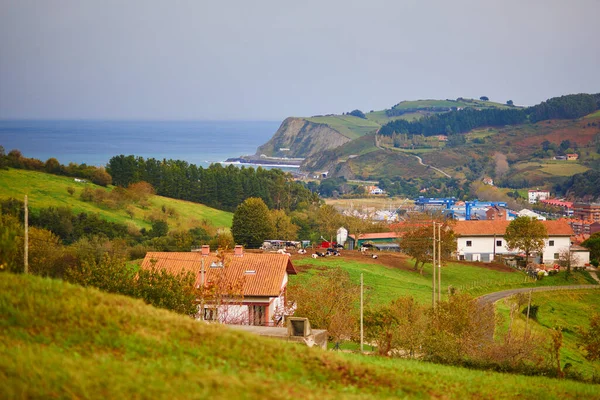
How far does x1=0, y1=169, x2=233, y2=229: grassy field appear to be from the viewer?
6775cm

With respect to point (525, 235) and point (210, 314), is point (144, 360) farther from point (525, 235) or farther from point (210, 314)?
point (525, 235)

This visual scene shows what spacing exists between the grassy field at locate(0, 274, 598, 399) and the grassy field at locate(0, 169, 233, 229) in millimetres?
55344

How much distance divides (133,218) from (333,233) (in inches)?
774

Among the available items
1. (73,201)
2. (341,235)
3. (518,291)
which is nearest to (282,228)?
(341,235)

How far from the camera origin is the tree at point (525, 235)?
64312 mm

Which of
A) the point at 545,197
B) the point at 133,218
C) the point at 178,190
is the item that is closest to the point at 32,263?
the point at 133,218

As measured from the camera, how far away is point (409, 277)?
172 feet

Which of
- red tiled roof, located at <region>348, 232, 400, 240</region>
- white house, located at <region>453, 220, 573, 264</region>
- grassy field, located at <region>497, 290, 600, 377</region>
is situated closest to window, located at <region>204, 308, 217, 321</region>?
grassy field, located at <region>497, 290, 600, 377</region>

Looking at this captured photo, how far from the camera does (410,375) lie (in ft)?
46.3

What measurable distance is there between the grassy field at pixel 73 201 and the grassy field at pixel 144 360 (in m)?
55.3

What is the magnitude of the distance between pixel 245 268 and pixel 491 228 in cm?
4254

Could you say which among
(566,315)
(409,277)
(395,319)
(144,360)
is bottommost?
(566,315)

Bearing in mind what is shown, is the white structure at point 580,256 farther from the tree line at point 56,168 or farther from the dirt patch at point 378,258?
the tree line at point 56,168

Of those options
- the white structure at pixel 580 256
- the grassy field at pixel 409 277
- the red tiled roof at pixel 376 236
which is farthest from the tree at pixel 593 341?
the red tiled roof at pixel 376 236
